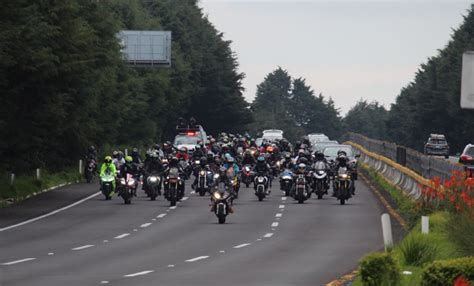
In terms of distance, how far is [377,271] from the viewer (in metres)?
17.4

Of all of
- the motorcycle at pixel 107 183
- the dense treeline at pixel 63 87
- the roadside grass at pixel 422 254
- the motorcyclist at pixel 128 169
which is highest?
the dense treeline at pixel 63 87

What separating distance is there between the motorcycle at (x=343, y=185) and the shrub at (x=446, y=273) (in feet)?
94.4

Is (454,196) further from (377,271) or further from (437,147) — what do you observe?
(437,147)

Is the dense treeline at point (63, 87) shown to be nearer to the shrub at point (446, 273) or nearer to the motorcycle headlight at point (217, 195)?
the motorcycle headlight at point (217, 195)

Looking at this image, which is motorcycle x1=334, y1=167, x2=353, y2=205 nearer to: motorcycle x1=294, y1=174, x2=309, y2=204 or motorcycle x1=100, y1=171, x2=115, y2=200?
motorcycle x1=294, y1=174, x2=309, y2=204

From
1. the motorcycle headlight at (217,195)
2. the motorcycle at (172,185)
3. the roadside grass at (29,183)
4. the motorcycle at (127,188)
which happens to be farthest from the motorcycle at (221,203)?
the roadside grass at (29,183)

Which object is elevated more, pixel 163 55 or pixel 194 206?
pixel 163 55

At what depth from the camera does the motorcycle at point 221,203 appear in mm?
36094

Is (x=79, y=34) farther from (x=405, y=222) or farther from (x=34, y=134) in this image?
(x=405, y=222)

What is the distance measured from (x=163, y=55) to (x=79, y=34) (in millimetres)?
57725

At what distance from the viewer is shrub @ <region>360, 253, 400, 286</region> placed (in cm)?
1739

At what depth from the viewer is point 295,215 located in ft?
A: 131

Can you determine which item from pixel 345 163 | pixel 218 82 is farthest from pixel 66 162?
pixel 218 82

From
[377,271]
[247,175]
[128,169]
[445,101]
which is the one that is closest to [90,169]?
[247,175]
